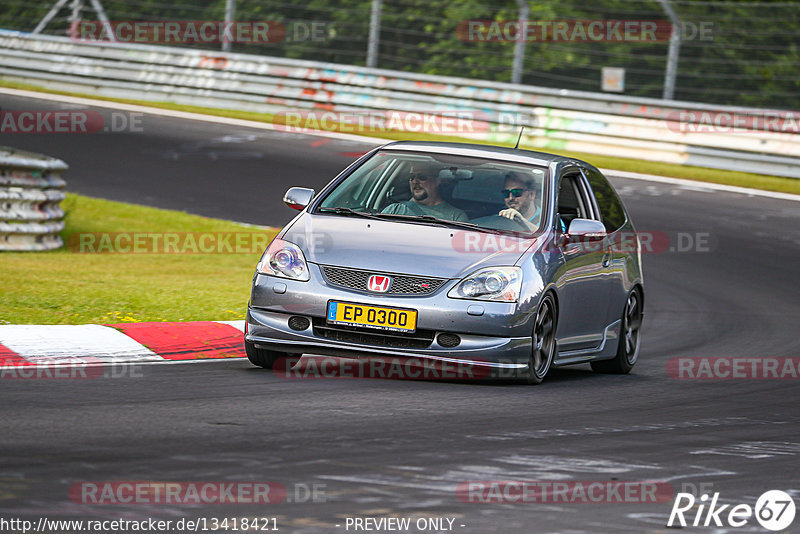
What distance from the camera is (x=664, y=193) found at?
2066cm

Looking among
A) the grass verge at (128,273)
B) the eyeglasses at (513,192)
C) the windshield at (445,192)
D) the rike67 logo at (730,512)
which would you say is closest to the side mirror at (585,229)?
the windshield at (445,192)

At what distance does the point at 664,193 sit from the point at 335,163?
4908mm

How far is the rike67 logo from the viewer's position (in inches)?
211

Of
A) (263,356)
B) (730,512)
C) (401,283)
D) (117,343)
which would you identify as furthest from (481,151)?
(730,512)

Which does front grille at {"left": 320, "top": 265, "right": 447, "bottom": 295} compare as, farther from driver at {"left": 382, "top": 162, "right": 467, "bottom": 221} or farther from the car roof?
the car roof

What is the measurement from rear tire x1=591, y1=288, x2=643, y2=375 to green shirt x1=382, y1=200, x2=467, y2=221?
1937 mm

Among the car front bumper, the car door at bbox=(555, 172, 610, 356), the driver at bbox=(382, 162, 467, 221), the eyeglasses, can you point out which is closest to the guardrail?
the car door at bbox=(555, 172, 610, 356)

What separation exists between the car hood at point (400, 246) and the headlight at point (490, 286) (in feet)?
0.17

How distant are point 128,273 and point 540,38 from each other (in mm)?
12108

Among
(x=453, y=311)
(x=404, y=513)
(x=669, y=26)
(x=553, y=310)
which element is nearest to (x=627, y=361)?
(x=553, y=310)

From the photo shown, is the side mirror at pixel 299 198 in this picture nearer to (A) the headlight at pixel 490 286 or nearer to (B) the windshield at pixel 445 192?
(B) the windshield at pixel 445 192

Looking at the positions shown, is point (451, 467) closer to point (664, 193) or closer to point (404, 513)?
point (404, 513)

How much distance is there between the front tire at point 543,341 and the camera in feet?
28.5

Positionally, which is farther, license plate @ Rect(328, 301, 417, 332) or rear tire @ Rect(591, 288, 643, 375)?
rear tire @ Rect(591, 288, 643, 375)
